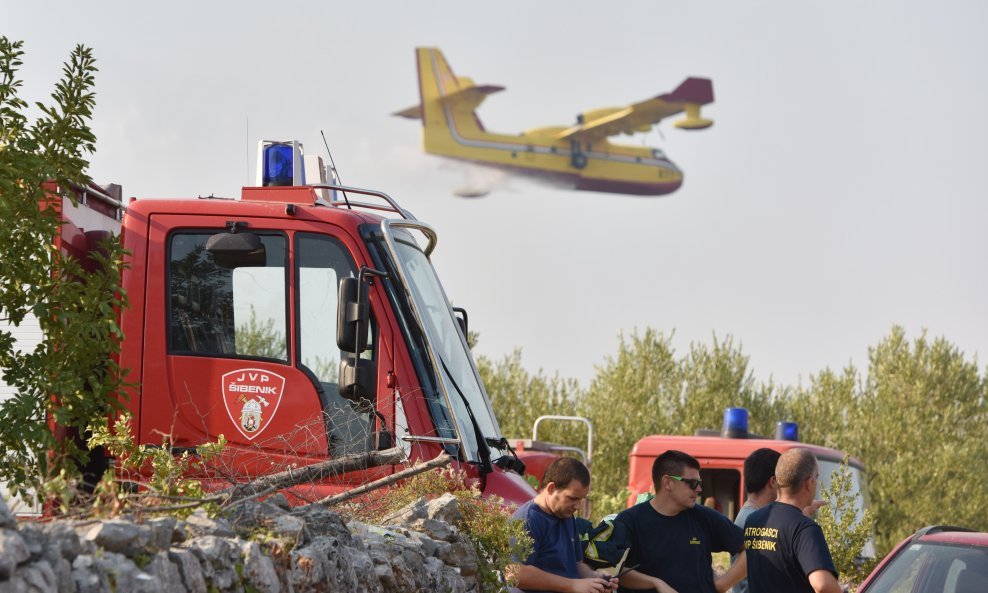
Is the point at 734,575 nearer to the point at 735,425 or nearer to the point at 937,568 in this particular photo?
the point at 937,568

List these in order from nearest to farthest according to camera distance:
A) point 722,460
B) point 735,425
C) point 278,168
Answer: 1. point 278,168
2. point 722,460
3. point 735,425

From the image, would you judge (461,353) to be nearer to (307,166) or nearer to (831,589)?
(307,166)

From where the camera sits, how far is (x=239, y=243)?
24.5ft

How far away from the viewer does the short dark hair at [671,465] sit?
20.8 feet

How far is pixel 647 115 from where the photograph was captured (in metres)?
68.6

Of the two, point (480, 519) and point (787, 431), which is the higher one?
point (787, 431)

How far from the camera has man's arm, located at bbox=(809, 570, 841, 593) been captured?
18.4 ft

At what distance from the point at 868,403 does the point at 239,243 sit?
124ft

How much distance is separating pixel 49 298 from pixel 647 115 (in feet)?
208

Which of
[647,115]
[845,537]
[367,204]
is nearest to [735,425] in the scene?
[845,537]

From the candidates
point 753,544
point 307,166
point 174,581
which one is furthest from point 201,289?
point 174,581

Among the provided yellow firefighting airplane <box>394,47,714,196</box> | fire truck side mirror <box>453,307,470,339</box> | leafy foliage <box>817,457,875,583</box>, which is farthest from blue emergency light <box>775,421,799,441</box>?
yellow firefighting airplane <box>394,47,714,196</box>

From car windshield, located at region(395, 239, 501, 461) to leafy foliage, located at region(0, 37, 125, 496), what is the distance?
1.69 metres

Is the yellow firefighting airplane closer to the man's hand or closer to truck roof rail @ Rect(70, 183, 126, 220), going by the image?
truck roof rail @ Rect(70, 183, 126, 220)
